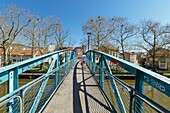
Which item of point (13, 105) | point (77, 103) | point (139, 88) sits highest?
point (139, 88)

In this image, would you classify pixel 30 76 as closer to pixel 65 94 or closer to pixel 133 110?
pixel 65 94

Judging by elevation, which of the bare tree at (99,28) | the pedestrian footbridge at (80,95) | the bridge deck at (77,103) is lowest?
the bridge deck at (77,103)

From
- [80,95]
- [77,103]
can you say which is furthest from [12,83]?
[80,95]

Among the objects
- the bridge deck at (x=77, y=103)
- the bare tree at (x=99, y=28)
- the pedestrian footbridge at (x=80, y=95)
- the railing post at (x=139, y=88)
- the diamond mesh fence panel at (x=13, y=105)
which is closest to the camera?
the pedestrian footbridge at (x=80, y=95)

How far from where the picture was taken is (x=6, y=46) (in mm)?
16953

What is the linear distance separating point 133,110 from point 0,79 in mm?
1904

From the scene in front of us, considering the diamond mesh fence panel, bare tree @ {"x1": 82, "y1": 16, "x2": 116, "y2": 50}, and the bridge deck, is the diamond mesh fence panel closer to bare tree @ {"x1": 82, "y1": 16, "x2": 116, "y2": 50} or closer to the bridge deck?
the bridge deck

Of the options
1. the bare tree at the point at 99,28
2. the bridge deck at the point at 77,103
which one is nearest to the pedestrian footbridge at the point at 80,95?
the bridge deck at the point at 77,103

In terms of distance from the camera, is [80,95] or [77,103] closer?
[77,103]

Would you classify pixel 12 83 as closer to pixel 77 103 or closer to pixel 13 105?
pixel 13 105

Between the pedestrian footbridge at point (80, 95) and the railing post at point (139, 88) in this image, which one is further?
the railing post at point (139, 88)

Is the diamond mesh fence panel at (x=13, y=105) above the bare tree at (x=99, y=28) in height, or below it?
below

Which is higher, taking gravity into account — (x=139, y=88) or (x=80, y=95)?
(x=139, y=88)

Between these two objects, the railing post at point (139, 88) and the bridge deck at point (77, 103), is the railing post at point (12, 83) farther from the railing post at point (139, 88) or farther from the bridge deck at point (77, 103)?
the railing post at point (139, 88)
